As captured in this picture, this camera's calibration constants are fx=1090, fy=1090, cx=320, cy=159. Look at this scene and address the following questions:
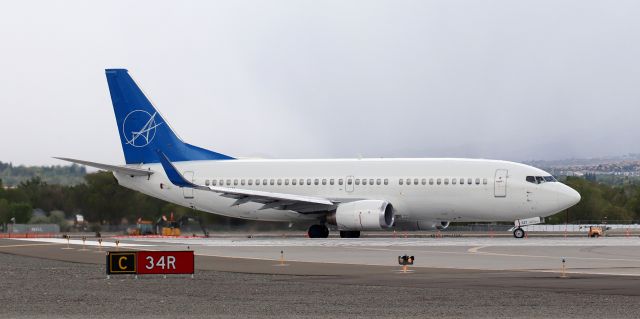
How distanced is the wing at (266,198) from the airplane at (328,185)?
5 cm

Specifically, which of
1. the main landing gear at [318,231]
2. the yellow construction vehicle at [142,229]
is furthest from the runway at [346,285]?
the yellow construction vehicle at [142,229]

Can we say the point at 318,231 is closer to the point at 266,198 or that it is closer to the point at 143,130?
the point at 266,198

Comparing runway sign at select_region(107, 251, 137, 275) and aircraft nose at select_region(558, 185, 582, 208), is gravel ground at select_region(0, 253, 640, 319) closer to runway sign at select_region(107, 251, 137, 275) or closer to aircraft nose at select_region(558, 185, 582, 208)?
runway sign at select_region(107, 251, 137, 275)

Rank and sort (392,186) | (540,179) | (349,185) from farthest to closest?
(349,185) < (392,186) < (540,179)

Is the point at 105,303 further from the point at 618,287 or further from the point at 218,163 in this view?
the point at 218,163

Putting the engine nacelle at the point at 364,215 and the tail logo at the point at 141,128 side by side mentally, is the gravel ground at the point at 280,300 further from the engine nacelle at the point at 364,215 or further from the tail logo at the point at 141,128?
the tail logo at the point at 141,128

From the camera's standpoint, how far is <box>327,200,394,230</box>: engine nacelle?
5222cm

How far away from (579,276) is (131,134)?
36.5 meters

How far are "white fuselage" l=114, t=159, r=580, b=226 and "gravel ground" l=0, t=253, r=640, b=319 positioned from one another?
25.8m

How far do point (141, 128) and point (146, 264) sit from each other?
3172 centimetres

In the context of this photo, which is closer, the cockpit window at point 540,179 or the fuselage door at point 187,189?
the cockpit window at point 540,179

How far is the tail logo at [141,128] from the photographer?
58906mm

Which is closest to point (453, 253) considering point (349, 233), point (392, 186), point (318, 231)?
point (392, 186)

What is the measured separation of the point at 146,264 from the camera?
91.8 ft
